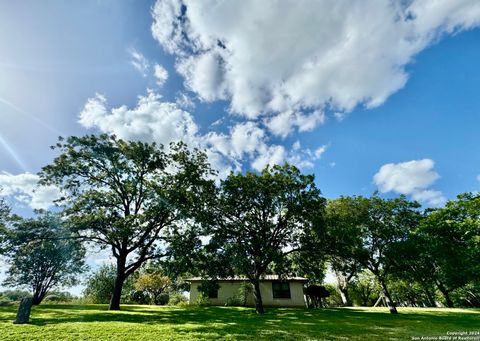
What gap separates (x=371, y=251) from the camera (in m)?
20.9

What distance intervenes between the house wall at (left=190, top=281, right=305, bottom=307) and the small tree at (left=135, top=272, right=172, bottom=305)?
1036cm

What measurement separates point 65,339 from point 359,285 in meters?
51.9

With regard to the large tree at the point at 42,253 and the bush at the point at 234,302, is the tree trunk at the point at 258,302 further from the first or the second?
the large tree at the point at 42,253

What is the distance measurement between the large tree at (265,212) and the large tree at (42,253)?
12.0 metres

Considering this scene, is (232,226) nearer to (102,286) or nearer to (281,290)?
(281,290)

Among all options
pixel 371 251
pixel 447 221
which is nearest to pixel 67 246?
pixel 371 251

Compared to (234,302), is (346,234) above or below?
above

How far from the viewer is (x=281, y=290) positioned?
90.1 feet

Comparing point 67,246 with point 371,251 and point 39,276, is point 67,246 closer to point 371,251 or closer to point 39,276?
point 39,276

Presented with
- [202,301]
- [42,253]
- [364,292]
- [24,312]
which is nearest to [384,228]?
[202,301]

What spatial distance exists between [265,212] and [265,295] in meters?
13.8

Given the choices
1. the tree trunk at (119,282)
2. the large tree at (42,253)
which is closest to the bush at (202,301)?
the tree trunk at (119,282)

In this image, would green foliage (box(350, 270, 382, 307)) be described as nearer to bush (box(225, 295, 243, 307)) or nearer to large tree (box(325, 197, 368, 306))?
bush (box(225, 295, 243, 307))

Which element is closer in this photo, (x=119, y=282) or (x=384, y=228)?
(x=119, y=282)
